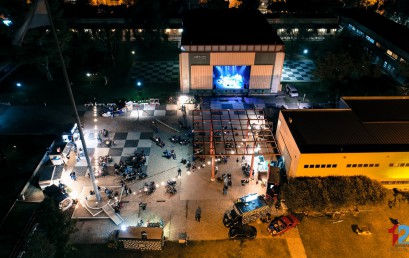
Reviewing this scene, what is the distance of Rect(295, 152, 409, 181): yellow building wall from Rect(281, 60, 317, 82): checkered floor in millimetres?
26557

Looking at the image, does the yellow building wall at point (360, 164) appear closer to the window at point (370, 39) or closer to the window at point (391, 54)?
the window at point (391, 54)

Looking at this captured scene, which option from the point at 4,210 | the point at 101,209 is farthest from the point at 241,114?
the point at 4,210

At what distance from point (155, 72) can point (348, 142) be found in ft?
121

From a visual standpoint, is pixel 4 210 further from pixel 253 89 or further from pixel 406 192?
pixel 406 192

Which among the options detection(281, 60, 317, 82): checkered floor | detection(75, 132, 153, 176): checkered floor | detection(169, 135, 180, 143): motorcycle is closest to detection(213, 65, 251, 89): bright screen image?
detection(281, 60, 317, 82): checkered floor

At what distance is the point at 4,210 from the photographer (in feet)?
91.1

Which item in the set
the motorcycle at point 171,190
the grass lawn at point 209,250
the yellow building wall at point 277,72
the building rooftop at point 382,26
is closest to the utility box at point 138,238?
the grass lawn at point 209,250

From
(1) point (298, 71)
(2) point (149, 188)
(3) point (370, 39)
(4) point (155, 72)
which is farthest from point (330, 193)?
(3) point (370, 39)

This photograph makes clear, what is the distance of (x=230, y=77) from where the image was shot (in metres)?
49.0

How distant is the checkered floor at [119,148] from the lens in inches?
1335

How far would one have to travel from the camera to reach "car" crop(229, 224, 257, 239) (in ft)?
84.3

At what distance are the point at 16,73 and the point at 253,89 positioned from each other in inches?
1656

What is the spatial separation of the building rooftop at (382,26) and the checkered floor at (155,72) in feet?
127

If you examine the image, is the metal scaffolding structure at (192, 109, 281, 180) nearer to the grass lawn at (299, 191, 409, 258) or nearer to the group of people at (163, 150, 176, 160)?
the group of people at (163, 150, 176, 160)
